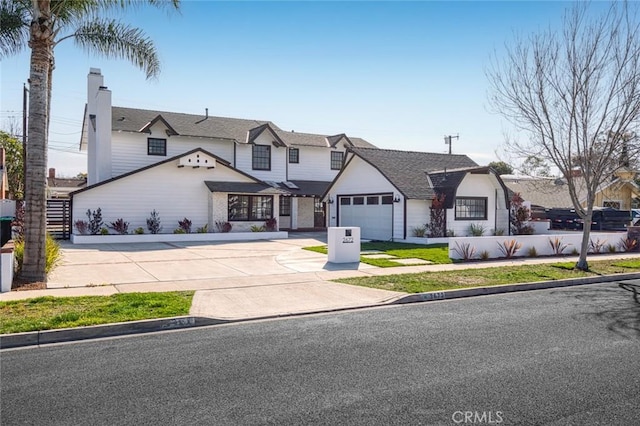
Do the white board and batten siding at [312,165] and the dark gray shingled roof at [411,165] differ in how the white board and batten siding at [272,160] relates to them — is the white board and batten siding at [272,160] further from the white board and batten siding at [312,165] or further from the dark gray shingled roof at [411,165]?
the dark gray shingled roof at [411,165]

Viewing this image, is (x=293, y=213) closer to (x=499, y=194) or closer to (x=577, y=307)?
(x=499, y=194)

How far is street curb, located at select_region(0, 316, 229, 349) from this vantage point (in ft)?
23.6

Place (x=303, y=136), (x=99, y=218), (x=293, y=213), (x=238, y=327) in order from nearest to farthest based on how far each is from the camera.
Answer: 1. (x=238, y=327)
2. (x=99, y=218)
3. (x=293, y=213)
4. (x=303, y=136)

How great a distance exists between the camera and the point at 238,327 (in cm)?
819

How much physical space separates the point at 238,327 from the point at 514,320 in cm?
483

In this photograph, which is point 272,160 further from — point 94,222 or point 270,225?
point 94,222

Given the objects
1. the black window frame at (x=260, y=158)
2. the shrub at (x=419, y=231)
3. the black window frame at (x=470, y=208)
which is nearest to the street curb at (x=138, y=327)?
the shrub at (x=419, y=231)

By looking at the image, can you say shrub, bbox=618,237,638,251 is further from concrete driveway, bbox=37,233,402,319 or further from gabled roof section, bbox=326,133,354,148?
gabled roof section, bbox=326,133,354,148

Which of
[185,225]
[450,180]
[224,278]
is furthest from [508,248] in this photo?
[185,225]

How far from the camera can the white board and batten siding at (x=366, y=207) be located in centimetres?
2567

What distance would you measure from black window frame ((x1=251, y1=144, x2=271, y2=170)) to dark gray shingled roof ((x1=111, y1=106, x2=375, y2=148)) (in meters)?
1.09

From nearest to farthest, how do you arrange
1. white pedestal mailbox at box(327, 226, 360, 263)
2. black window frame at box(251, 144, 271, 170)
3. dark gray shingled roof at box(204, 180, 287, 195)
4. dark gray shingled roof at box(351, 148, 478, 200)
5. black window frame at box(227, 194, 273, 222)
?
white pedestal mailbox at box(327, 226, 360, 263), dark gray shingled roof at box(351, 148, 478, 200), dark gray shingled roof at box(204, 180, 287, 195), black window frame at box(227, 194, 273, 222), black window frame at box(251, 144, 271, 170)

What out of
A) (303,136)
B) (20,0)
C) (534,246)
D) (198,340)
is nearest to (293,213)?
(303,136)

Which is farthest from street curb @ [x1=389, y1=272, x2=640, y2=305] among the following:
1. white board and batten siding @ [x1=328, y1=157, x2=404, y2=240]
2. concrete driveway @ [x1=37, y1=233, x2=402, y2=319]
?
white board and batten siding @ [x1=328, y1=157, x2=404, y2=240]
